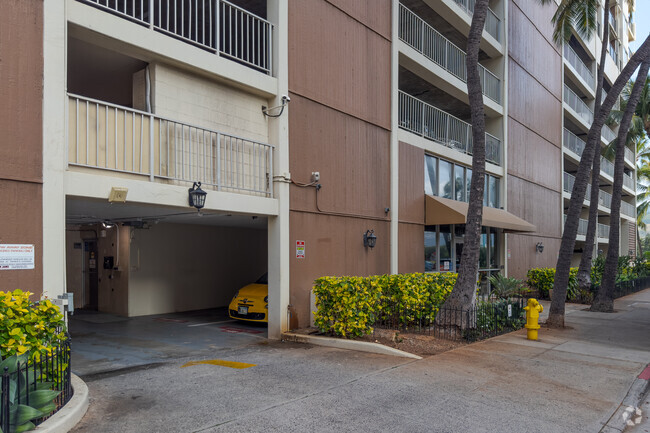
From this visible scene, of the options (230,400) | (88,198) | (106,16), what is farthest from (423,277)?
(106,16)

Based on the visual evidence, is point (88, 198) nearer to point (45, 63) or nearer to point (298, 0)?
point (45, 63)

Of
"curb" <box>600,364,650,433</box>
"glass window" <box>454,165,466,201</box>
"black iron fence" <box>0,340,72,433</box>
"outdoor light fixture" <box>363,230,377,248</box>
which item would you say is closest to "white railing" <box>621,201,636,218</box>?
"glass window" <box>454,165,466,201</box>

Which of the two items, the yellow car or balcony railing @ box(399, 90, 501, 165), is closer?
the yellow car

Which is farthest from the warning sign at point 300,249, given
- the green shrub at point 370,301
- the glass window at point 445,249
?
the glass window at point 445,249

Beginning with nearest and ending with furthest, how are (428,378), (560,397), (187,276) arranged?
(560,397) → (428,378) → (187,276)

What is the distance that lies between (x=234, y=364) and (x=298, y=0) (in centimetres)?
781

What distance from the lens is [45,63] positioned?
6.75m

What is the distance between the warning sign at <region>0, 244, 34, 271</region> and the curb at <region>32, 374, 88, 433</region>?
1.70 metres

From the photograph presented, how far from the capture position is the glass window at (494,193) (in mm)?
Answer: 19719

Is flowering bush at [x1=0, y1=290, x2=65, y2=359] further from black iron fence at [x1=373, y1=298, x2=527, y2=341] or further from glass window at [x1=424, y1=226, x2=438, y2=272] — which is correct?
glass window at [x1=424, y1=226, x2=438, y2=272]

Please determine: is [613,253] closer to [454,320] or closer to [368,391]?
[454,320]

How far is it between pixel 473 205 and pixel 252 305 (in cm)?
554

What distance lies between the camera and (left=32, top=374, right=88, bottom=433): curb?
Answer: 4.67 m

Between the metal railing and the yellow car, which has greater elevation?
the metal railing
